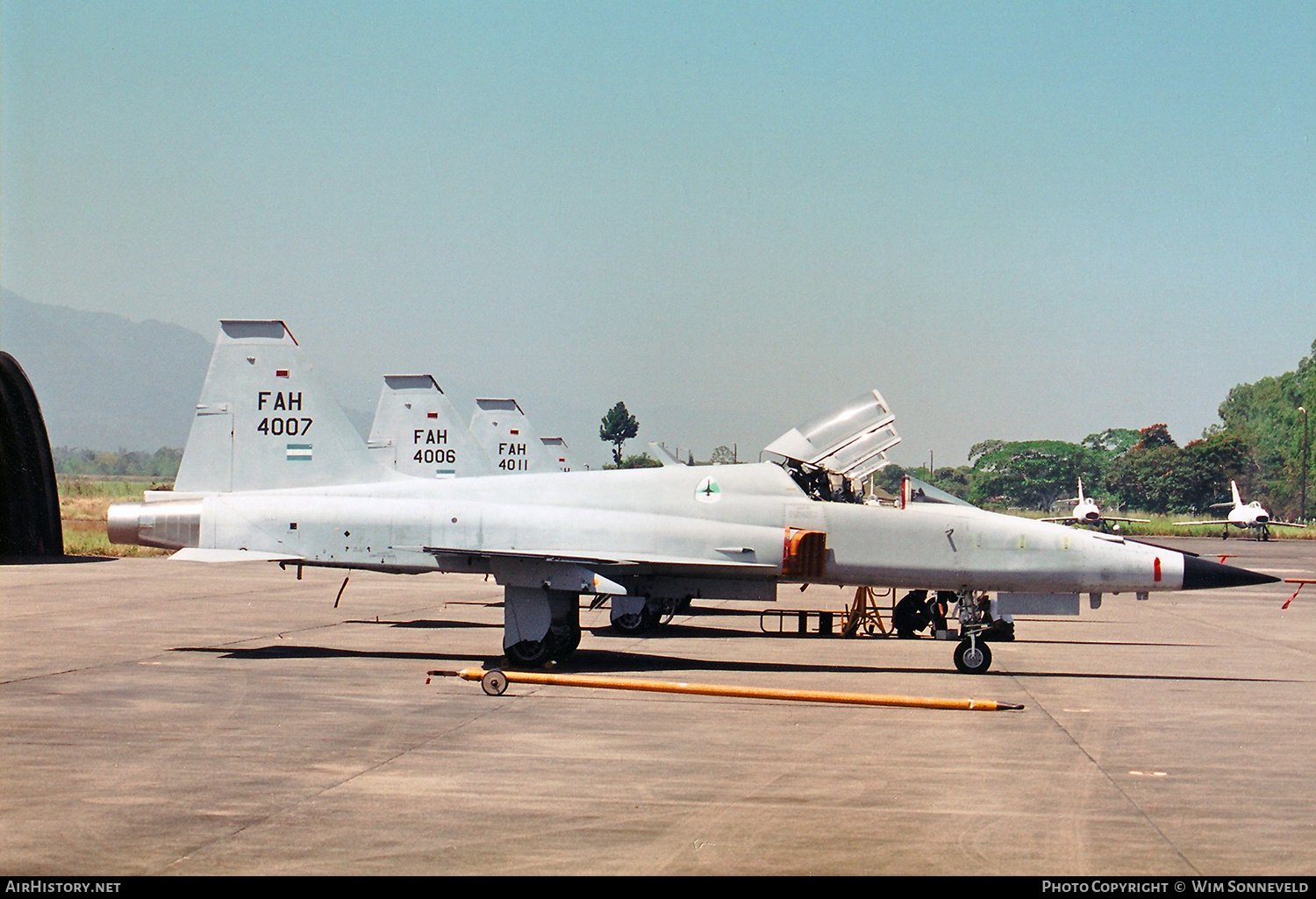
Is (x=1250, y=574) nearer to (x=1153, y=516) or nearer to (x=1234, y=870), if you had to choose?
(x=1234, y=870)

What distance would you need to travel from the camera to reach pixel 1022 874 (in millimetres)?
6469

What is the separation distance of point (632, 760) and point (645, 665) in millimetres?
5624

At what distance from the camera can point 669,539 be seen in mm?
14766

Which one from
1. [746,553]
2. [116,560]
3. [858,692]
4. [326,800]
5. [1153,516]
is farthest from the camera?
[1153,516]

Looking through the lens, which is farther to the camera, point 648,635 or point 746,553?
point 648,635

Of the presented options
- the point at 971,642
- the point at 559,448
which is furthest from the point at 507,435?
the point at 971,642

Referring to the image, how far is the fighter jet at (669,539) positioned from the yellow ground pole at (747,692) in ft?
5.30

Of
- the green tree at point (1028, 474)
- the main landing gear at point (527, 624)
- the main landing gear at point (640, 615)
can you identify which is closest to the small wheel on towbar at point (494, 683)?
the main landing gear at point (527, 624)

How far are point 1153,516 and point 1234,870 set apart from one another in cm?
12987

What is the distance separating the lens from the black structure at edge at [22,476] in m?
34.9

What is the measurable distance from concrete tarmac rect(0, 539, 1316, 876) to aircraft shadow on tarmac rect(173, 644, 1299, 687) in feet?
0.27

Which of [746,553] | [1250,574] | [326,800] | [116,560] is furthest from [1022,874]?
[116,560]

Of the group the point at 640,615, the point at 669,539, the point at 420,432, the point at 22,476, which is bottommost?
the point at 640,615

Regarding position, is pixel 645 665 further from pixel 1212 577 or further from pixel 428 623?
pixel 1212 577
